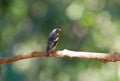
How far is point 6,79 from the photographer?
6562mm

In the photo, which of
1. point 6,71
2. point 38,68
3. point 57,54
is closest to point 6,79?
point 6,71

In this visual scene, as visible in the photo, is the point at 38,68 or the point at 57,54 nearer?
the point at 57,54

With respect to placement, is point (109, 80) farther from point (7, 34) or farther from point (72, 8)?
point (7, 34)

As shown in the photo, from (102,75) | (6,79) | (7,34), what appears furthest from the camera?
(7,34)

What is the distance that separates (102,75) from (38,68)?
1050 mm

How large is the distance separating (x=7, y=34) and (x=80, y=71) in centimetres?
132

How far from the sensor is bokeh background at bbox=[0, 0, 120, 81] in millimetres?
6922

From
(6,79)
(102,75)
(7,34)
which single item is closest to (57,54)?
(6,79)

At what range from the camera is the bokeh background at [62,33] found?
6.92 metres

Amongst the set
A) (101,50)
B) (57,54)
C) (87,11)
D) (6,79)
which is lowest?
(57,54)

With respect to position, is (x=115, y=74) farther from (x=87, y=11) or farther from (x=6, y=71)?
(x=6, y=71)

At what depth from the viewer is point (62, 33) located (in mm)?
7273

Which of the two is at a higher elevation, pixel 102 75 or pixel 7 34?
pixel 7 34

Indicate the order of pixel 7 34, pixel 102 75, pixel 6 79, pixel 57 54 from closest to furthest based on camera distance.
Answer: pixel 57 54 → pixel 6 79 → pixel 102 75 → pixel 7 34
